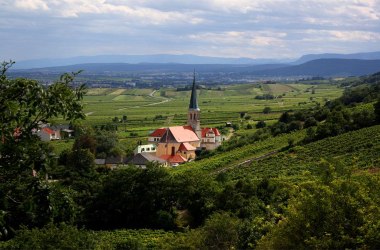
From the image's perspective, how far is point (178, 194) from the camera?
3806 cm

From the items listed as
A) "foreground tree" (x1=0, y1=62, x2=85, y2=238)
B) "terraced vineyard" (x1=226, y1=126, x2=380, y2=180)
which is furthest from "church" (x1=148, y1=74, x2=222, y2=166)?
"foreground tree" (x1=0, y1=62, x2=85, y2=238)

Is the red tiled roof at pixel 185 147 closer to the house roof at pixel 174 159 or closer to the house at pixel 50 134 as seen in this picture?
the house roof at pixel 174 159

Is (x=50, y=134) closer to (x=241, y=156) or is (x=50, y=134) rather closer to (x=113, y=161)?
(x=113, y=161)

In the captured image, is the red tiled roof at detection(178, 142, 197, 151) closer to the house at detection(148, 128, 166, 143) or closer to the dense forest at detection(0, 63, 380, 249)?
the dense forest at detection(0, 63, 380, 249)

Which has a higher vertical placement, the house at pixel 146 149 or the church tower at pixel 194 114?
the church tower at pixel 194 114

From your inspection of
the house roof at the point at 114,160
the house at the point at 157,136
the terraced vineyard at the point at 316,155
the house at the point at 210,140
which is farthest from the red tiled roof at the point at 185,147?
the terraced vineyard at the point at 316,155

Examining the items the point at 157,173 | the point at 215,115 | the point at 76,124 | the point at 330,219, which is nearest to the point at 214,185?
the point at 157,173

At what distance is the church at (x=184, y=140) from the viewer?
76375mm

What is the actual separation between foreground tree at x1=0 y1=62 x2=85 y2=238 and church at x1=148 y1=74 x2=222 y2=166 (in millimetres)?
64645

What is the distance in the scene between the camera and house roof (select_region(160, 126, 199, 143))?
77.2 meters

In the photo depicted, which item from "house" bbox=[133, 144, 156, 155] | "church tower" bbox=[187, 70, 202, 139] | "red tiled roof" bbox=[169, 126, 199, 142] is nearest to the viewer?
"red tiled roof" bbox=[169, 126, 199, 142]

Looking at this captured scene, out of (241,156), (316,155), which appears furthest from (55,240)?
(241,156)

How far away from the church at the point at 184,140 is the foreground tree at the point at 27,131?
6464 centimetres

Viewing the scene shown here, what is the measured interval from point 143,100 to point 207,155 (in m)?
131
